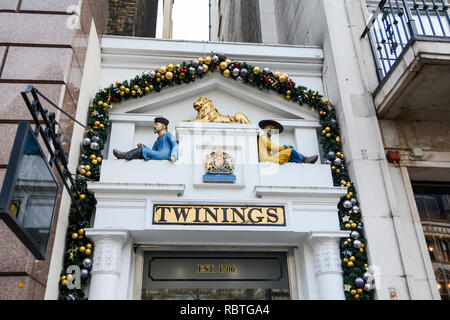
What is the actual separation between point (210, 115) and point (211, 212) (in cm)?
188

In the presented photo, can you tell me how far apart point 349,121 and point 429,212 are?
7.07 feet

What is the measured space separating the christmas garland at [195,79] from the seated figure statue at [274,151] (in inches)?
20.1

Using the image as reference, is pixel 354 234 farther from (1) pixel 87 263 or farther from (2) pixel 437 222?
(1) pixel 87 263

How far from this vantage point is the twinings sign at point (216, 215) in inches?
247

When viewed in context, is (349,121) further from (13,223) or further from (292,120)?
(13,223)

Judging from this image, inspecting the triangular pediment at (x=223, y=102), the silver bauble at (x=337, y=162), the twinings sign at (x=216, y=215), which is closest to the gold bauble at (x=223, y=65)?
the triangular pediment at (x=223, y=102)

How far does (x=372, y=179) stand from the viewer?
6750 millimetres

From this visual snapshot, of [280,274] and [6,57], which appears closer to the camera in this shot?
[6,57]

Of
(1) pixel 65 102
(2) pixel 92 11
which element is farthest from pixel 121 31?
(1) pixel 65 102

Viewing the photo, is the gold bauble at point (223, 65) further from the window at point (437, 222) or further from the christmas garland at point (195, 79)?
the window at point (437, 222)

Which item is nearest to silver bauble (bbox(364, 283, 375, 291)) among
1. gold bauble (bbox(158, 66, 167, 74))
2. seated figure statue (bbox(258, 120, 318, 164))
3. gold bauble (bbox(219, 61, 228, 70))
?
seated figure statue (bbox(258, 120, 318, 164))

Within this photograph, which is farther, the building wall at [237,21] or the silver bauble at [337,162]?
the building wall at [237,21]

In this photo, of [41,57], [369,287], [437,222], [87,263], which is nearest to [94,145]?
[41,57]

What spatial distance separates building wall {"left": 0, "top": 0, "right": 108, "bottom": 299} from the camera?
5.80 m
